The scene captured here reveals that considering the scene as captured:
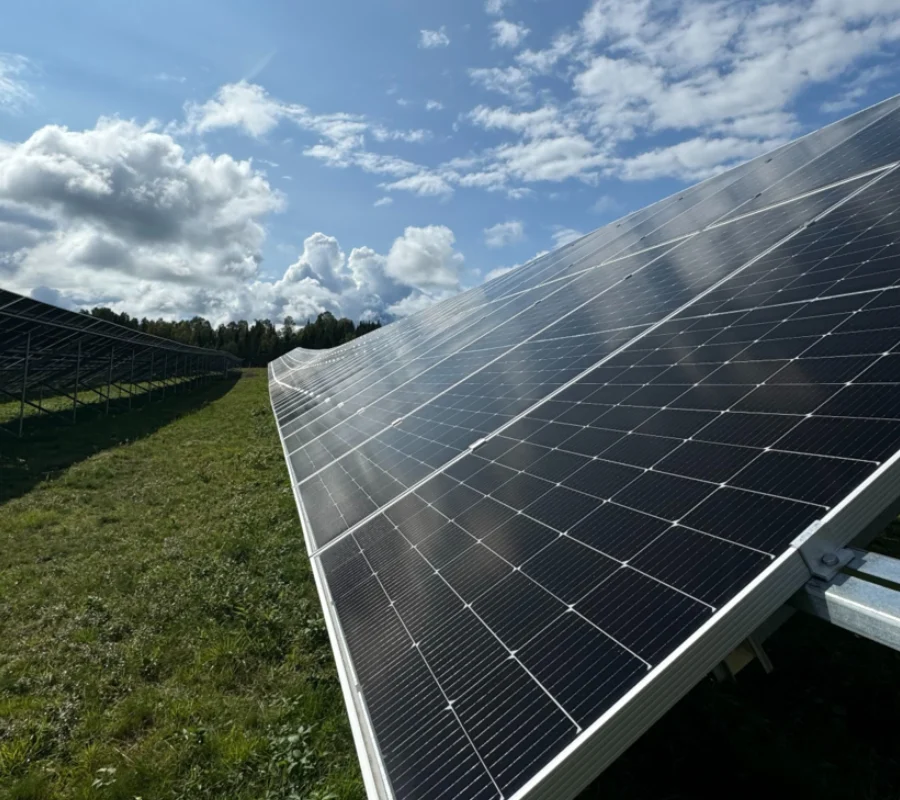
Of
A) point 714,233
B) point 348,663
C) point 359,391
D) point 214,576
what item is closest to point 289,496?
point 359,391

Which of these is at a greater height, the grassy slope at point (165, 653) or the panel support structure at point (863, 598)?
the panel support structure at point (863, 598)

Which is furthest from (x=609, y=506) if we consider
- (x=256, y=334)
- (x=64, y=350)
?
(x=256, y=334)

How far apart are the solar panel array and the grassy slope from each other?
1020 centimetres

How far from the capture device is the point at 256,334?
132125 millimetres

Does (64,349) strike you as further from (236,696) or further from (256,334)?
(256,334)

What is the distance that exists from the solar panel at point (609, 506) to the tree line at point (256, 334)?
12008cm

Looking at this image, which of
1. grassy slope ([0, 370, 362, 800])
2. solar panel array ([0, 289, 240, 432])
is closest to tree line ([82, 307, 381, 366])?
solar panel array ([0, 289, 240, 432])

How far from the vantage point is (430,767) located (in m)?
2.75

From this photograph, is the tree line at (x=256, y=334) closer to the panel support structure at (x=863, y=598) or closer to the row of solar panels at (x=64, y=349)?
the row of solar panels at (x=64, y=349)

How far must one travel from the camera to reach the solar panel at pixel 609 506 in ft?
8.77

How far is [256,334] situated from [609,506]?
13737cm

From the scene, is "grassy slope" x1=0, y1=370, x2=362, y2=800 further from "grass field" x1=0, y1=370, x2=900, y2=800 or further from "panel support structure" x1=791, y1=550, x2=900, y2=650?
"panel support structure" x1=791, y1=550, x2=900, y2=650

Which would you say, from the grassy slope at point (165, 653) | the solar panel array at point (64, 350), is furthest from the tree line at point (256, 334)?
the grassy slope at point (165, 653)

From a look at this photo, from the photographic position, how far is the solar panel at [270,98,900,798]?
267 cm
